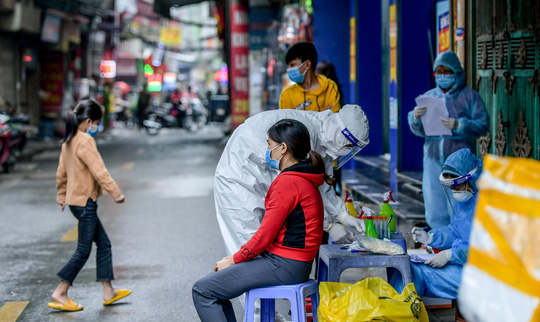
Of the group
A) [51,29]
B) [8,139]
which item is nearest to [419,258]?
[8,139]

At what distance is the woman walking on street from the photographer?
587cm

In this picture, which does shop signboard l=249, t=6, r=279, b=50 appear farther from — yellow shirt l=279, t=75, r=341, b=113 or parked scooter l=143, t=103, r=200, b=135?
yellow shirt l=279, t=75, r=341, b=113

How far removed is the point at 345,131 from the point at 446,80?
2.07 meters

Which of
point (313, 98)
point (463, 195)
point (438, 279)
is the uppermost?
point (313, 98)

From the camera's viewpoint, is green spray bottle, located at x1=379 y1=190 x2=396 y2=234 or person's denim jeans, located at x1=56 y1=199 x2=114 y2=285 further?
person's denim jeans, located at x1=56 y1=199 x2=114 y2=285

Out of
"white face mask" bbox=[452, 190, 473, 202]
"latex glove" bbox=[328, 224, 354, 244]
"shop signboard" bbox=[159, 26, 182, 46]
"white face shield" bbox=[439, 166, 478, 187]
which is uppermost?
"shop signboard" bbox=[159, 26, 182, 46]

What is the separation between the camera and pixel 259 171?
431cm

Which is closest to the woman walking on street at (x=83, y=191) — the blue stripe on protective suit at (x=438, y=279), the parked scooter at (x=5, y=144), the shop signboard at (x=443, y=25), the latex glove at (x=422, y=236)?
the latex glove at (x=422, y=236)

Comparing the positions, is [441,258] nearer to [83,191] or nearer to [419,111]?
[419,111]

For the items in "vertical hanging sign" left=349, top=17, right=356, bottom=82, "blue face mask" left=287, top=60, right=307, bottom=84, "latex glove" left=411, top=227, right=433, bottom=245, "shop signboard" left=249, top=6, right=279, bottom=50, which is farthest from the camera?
"shop signboard" left=249, top=6, right=279, bottom=50

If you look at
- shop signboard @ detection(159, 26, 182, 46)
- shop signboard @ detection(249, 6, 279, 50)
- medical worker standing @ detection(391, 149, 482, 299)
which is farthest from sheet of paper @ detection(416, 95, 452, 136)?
shop signboard @ detection(159, 26, 182, 46)

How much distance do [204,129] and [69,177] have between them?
82.5ft

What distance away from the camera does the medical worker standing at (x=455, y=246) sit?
4.35 m

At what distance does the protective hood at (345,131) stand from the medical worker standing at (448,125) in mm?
1717
